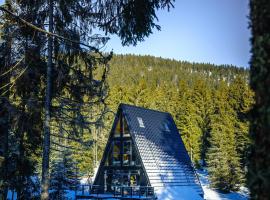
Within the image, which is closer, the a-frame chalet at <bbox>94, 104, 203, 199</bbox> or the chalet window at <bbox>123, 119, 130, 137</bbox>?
the a-frame chalet at <bbox>94, 104, 203, 199</bbox>

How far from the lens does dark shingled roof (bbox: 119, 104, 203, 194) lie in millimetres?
26109

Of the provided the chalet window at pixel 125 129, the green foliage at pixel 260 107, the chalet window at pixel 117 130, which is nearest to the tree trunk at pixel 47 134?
the green foliage at pixel 260 107

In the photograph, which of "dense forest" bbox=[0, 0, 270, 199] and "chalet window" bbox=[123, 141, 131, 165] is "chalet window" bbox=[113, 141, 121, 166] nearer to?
"chalet window" bbox=[123, 141, 131, 165]

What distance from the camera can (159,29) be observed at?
8688 mm

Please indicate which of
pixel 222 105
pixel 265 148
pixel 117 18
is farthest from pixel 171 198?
pixel 222 105

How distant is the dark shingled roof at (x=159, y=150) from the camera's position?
2611 cm

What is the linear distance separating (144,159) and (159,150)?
2.28 m

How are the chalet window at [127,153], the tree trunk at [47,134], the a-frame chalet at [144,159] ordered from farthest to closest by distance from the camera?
the chalet window at [127,153] → the a-frame chalet at [144,159] → the tree trunk at [47,134]

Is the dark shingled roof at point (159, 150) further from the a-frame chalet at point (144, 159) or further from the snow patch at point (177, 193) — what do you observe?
the snow patch at point (177, 193)

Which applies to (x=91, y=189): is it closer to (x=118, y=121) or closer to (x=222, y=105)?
(x=118, y=121)

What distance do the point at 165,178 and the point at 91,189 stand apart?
6311 mm

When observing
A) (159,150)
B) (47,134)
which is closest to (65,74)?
(47,134)

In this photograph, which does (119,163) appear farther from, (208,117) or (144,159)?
(208,117)

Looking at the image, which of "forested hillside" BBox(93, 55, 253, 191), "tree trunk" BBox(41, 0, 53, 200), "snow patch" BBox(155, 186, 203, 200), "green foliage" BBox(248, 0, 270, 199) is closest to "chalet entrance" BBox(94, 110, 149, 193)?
"snow patch" BBox(155, 186, 203, 200)
